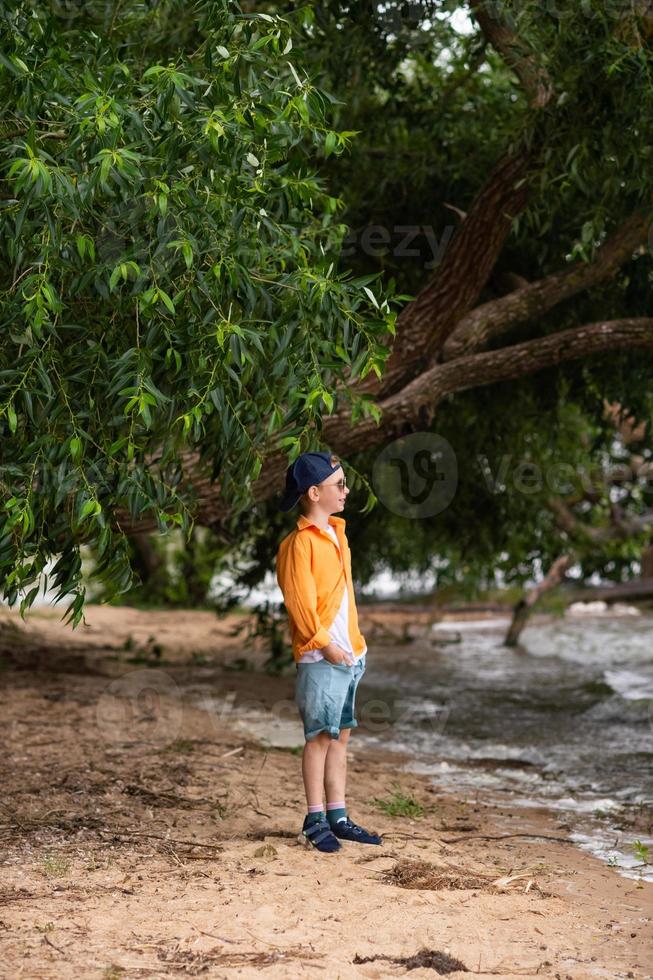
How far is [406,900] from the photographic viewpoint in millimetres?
4172

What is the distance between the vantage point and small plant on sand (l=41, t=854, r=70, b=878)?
4387mm

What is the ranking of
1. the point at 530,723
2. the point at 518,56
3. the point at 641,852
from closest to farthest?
the point at 641,852
the point at 518,56
the point at 530,723

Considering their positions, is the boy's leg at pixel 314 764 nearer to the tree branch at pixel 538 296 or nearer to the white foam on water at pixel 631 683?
the tree branch at pixel 538 296

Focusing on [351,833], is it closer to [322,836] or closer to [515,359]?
[322,836]

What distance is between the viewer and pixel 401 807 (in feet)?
19.4

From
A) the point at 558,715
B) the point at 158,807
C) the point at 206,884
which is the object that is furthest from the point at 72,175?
the point at 558,715

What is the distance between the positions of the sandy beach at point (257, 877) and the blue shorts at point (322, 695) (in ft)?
1.77

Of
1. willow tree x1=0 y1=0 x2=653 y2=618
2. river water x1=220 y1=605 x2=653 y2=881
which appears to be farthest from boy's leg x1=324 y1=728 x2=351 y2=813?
river water x1=220 y1=605 x2=653 y2=881

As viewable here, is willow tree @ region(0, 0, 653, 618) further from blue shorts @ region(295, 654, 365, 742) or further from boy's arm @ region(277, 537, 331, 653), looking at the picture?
blue shorts @ region(295, 654, 365, 742)

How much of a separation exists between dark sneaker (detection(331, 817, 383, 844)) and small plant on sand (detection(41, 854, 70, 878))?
117 cm

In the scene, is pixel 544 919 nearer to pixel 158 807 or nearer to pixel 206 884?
pixel 206 884

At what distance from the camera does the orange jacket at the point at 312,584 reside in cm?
473

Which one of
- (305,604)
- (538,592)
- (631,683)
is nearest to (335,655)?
(305,604)

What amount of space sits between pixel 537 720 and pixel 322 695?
17.4 ft
